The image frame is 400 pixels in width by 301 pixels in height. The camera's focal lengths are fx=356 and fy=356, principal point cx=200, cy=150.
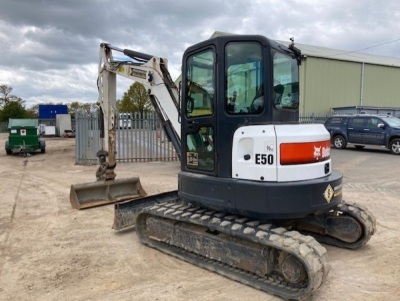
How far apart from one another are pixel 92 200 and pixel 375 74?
34.0 meters

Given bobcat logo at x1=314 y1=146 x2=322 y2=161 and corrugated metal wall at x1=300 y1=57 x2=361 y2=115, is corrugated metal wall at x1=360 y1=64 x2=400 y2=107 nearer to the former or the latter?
corrugated metal wall at x1=300 y1=57 x2=361 y2=115

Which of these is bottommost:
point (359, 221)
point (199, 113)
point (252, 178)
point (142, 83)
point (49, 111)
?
point (359, 221)

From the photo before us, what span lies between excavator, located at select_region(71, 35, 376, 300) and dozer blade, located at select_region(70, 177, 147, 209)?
2555 mm

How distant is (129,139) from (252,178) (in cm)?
1089

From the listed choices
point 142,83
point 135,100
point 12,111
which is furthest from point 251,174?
point 12,111

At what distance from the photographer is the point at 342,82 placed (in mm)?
32188

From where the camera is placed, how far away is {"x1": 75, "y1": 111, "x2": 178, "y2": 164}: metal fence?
44.8 ft

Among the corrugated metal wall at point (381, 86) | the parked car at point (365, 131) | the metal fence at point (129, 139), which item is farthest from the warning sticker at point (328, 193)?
the corrugated metal wall at point (381, 86)

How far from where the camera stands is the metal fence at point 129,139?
13.7 m

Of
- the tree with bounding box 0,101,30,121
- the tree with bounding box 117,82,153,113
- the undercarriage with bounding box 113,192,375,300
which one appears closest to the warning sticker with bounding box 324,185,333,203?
the undercarriage with bounding box 113,192,375,300

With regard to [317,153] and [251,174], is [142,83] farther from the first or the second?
[317,153]

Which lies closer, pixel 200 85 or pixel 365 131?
pixel 200 85

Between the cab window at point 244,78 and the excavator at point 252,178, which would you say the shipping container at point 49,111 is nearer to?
the excavator at point 252,178

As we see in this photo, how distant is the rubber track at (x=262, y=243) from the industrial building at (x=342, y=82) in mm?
25618
